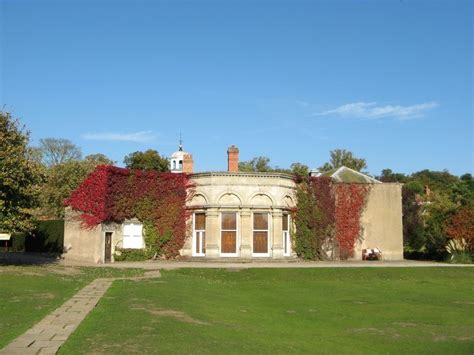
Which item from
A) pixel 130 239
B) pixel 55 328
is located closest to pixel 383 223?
pixel 130 239

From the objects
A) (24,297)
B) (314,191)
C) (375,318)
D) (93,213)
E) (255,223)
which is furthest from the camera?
(314,191)

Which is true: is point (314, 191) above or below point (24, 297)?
above

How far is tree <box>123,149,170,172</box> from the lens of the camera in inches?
2749

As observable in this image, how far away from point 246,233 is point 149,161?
37.0 metres

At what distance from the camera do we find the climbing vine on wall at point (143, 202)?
110 feet

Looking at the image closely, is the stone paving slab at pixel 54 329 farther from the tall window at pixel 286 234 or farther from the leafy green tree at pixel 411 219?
the leafy green tree at pixel 411 219

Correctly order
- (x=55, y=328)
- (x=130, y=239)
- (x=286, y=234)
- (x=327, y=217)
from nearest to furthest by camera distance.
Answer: (x=55, y=328) → (x=130, y=239) → (x=286, y=234) → (x=327, y=217)

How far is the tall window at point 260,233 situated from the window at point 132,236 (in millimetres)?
7341

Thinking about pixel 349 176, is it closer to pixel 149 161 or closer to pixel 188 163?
pixel 188 163

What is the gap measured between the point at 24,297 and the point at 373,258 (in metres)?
28.2

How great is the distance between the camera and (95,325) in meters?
10.9

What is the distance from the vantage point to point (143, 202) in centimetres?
3541

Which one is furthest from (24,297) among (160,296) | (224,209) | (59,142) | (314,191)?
(59,142)

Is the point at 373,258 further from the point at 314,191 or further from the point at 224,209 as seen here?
the point at 224,209
